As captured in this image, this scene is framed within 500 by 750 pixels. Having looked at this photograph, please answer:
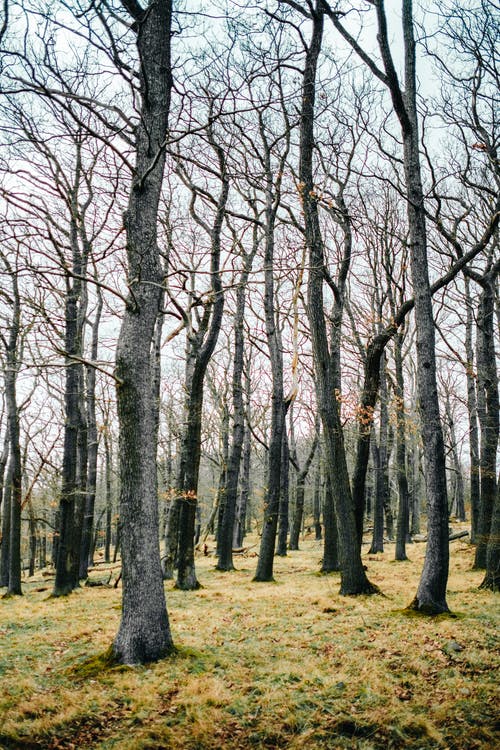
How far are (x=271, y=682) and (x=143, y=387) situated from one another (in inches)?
144

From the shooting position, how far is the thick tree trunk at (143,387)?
5.32 m

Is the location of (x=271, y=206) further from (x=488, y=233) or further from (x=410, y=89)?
(x=488, y=233)

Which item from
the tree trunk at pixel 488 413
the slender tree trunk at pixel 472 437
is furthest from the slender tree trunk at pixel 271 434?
the slender tree trunk at pixel 472 437

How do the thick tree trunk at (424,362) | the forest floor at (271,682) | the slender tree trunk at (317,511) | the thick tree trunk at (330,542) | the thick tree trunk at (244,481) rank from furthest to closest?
1. the slender tree trunk at (317,511)
2. the thick tree trunk at (244,481)
3. the thick tree trunk at (330,542)
4. the thick tree trunk at (424,362)
5. the forest floor at (271,682)

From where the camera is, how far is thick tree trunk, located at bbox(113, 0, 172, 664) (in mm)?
5317

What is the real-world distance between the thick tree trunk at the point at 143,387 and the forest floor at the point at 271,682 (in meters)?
0.48

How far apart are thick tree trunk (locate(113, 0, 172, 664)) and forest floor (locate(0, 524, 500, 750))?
1.58 ft

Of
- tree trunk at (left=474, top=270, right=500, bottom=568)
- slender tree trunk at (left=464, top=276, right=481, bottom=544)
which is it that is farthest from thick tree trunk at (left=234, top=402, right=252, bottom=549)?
tree trunk at (left=474, top=270, right=500, bottom=568)

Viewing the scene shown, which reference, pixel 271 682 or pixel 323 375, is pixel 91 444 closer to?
pixel 323 375

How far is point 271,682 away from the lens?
4.92m

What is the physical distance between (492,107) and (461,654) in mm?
11213

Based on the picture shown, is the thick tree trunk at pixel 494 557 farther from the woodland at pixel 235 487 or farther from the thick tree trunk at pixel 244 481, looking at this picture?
the thick tree trunk at pixel 244 481

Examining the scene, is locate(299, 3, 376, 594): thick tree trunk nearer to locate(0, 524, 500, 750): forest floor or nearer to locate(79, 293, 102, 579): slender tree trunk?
locate(0, 524, 500, 750): forest floor

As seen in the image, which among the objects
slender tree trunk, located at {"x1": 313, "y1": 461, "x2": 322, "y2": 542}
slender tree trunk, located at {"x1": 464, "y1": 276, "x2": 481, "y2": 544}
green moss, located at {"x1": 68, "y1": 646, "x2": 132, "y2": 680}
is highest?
slender tree trunk, located at {"x1": 464, "y1": 276, "x2": 481, "y2": 544}
